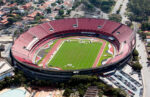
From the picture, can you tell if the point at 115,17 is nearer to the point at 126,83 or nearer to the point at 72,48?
the point at 72,48

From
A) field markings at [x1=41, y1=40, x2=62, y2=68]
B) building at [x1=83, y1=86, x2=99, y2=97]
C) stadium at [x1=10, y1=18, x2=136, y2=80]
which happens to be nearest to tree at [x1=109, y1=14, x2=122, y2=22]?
stadium at [x1=10, y1=18, x2=136, y2=80]

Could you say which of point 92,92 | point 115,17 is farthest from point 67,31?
point 92,92

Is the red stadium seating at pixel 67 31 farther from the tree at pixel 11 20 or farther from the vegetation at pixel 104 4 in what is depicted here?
the vegetation at pixel 104 4

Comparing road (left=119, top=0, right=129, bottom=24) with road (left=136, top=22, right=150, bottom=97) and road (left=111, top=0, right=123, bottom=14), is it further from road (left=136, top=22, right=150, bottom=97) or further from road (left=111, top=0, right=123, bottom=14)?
road (left=136, top=22, right=150, bottom=97)

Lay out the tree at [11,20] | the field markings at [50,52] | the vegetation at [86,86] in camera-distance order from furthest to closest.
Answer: the tree at [11,20] → the field markings at [50,52] → the vegetation at [86,86]

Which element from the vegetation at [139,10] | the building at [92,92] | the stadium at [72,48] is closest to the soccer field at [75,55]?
the stadium at [72,48]

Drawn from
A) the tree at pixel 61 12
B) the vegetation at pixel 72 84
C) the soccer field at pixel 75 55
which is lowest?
Answer: the vegetation at pixel 72 84
